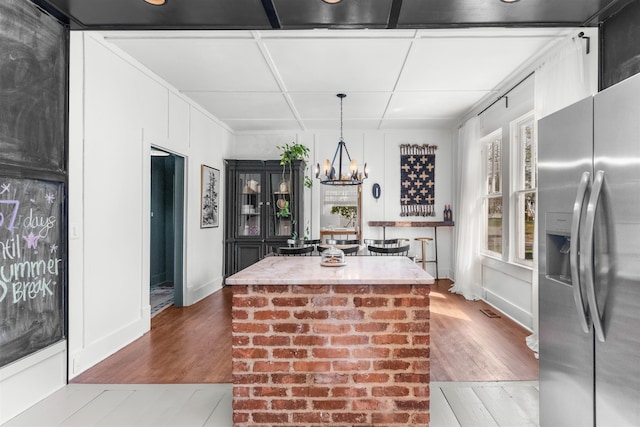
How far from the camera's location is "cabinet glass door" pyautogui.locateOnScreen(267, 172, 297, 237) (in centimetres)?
611

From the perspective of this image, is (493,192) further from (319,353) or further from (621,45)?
(319,353)

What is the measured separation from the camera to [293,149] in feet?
20.1

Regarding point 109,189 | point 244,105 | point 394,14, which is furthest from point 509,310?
point 109,189

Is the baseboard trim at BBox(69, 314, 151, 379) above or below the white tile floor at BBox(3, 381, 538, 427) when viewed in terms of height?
above

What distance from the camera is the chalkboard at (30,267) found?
7.23ft

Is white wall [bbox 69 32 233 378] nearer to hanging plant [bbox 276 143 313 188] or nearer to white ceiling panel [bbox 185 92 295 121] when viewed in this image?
white ceiling panel [bbox 185 92 295 121]

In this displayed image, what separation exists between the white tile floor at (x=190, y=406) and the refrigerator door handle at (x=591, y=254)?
0.96 meters

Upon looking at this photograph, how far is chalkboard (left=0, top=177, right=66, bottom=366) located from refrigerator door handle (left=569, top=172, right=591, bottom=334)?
121 inches

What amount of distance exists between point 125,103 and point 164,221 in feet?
10.9

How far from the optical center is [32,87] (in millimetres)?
2387

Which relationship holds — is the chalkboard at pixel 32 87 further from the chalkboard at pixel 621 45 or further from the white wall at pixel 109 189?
the chalkboard at pixel 621 45

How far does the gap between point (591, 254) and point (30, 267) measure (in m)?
3.14

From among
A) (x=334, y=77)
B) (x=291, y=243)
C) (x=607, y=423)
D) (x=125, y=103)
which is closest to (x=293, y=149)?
(x=291, y=243)

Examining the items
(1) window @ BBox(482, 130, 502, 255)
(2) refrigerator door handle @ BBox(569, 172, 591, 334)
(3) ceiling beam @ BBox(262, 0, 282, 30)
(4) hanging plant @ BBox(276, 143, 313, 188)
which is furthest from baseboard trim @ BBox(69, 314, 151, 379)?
(1) window @ BBox(482, 130, 502, 255)
